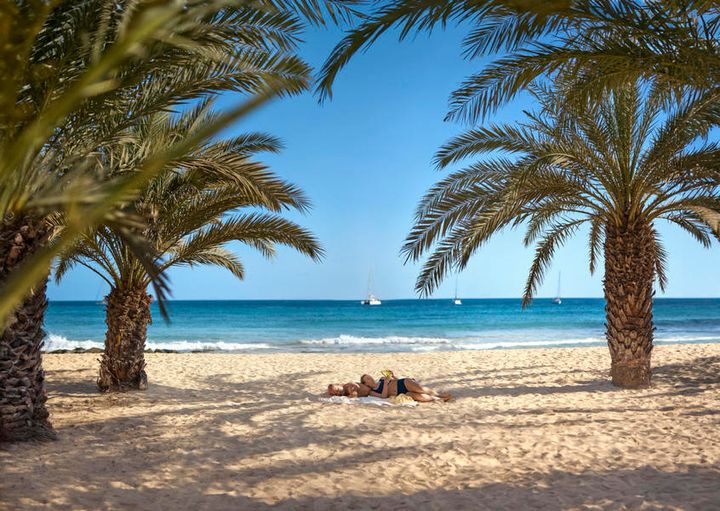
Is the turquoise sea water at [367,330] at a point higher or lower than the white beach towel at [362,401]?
lower

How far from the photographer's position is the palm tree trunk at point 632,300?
925 centimetres

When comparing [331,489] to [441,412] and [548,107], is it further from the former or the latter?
[548,107]

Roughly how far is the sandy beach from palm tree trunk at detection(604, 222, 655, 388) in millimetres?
503

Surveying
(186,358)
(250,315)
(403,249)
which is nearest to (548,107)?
(403,249)

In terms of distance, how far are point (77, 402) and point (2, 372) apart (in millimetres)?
2712

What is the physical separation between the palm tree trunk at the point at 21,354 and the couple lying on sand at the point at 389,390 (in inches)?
166

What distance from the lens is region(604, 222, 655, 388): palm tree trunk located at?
9.25 metres

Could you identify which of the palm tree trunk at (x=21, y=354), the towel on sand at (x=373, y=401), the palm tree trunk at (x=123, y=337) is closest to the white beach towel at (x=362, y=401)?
the towel on sand at (x=373, y=401)

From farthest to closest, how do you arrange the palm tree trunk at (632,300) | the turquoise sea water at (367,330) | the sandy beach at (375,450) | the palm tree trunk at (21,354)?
the turquoise sea water at (367,330) < the palm tree trunk at (632,300) < the palm tree trunk at (21,354) < the sandy beach at (375,450)

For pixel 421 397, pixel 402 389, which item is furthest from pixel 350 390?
pixel 421 397

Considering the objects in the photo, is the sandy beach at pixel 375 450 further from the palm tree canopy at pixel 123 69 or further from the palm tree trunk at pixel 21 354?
the palm tree canopy at pixel 123 69

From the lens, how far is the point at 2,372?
18.5 ft

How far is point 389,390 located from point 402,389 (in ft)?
0.73

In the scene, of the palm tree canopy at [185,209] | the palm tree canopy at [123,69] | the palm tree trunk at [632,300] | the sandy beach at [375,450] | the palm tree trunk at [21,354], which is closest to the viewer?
the palm tree canopy at [123,69]
